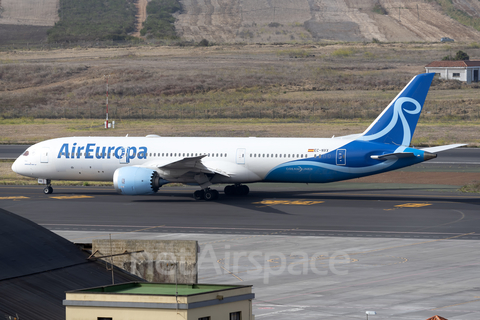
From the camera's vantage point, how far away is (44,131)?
333ft

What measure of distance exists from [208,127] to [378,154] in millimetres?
54616

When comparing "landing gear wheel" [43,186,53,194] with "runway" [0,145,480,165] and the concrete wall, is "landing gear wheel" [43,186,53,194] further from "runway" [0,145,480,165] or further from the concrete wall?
the concrete wall

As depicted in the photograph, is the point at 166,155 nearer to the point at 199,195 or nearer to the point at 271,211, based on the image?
the point at 199,195

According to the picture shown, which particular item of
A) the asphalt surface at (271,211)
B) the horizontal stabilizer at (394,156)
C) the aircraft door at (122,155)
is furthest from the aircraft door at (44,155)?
the horizontal stabilizer at (394,156)

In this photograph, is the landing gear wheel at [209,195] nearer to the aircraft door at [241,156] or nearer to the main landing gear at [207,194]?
the main landing gear at [207,194]

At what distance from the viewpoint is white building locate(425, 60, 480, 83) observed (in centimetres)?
14288

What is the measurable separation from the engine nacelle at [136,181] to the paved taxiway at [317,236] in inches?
49.5

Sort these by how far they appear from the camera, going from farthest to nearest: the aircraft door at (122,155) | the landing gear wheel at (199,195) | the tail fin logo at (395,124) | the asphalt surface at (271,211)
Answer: the aircraft door at (122,155), the landing gear wheel at (199,195), the tail fin logo at (395,124), the asphalt surface at (271,211)

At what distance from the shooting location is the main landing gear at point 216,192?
168 feet

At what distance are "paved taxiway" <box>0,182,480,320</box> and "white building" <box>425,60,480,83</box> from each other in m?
91.6

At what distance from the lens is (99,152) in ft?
171

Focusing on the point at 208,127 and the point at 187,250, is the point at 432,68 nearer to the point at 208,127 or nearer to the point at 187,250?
the point at 208,127

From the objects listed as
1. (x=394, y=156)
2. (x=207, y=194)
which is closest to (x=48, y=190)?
(x=207, y=194)

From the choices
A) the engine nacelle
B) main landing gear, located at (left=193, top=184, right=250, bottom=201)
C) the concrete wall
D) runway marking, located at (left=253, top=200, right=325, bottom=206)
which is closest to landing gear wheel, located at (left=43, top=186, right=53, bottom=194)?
the engine nacelle
